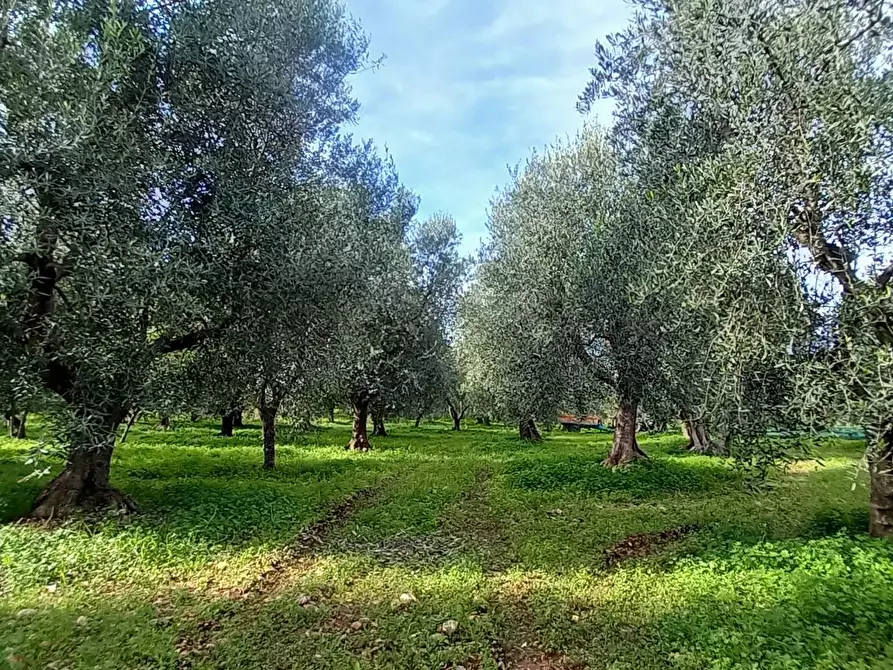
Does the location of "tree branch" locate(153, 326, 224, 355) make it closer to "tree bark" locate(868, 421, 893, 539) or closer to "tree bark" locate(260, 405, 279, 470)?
"tree bark" locate(260, 405, 279, 470)

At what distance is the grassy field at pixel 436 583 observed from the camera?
19.6 feet

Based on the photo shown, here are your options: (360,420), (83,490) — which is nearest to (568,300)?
(360,420)

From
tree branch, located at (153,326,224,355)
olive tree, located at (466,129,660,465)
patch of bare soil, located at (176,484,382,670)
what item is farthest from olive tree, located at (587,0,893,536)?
tree branch, located at (153,326,224,355)

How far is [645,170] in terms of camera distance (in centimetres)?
1052

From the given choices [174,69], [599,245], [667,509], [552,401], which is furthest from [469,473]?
[174,69]

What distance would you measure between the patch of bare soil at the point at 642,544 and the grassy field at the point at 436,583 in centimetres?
7

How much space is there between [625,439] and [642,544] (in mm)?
11203

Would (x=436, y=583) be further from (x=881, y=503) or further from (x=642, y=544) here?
(x=881, y=503)

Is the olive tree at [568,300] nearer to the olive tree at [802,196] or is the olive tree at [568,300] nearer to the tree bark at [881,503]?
the olive tree at [802,196]

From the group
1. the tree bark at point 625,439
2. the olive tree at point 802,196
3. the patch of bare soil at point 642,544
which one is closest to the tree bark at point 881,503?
the olive tree at point 802,196

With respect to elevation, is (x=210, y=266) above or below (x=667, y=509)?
above

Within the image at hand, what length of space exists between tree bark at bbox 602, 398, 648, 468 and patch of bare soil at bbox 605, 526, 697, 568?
30.1ft

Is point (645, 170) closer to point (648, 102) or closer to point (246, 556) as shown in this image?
point (648, 102)

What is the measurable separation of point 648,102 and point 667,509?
10.0m
